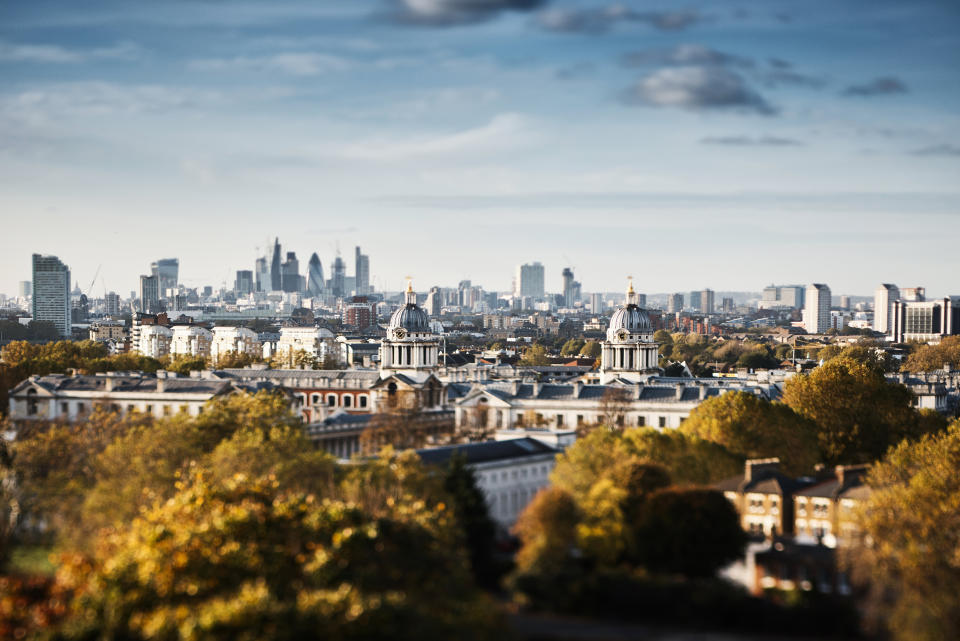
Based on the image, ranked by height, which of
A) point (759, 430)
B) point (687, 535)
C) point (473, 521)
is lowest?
point (687, 535)

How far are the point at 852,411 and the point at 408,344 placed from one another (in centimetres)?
4472

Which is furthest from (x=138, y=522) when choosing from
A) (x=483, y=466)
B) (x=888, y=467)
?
(x=888, y=467)

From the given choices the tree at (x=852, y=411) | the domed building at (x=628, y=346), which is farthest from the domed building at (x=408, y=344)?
the tree at (x=852, y=411)

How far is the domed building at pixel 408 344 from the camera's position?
13762 cm

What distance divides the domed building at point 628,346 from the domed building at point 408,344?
16569 millimetres

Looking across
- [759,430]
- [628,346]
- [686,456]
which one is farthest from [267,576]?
[628,346]

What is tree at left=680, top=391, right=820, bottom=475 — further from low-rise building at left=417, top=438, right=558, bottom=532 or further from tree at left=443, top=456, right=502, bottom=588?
tree at left=443, top=456, right=502, bottom=588

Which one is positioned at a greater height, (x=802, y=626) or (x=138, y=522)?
(x=138, y=522)

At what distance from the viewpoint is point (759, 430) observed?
9450 cm

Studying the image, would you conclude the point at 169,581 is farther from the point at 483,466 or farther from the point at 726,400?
the point at 726,400

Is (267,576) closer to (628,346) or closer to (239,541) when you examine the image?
(239,541)

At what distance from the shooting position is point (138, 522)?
55.2 meters

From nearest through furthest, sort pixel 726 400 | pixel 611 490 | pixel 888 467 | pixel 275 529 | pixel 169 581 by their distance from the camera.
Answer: pixel 169 581 → pixel 275 529 → pixel 611 490 → pixel 888 467 → pixel 726 400

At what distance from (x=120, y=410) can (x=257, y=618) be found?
205 ft
